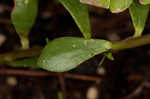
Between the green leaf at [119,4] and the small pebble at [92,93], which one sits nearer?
the green leaf at [119,4]

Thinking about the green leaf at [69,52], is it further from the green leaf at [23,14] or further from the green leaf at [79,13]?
the green leaf at [23,14]

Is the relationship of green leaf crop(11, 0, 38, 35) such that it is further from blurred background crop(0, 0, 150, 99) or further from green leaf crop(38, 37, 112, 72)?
blurred background crop(0, 0, 150, 99)

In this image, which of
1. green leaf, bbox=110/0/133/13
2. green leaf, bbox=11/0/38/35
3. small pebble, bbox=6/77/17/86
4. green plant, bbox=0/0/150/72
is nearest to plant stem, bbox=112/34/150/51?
green plant, bbox=0/0/150/72

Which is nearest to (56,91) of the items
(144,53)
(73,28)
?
(73,28)

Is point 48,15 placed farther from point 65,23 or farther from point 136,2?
point 136,2

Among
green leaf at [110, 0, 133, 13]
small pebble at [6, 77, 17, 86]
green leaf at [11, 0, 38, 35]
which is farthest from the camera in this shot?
small pebble at [6, 77, 17, 86]

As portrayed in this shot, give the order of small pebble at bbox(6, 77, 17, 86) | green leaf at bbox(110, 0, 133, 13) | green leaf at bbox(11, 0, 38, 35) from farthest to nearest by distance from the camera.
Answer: small pebble at bbox(6, 77, 17, 86) → green leaf at bbox(11, 0, 38, 35) → green leaf at bbox(110, 0, 133, 13)

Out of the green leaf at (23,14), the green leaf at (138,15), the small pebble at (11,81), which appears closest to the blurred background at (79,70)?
the small pebble at (11,81)

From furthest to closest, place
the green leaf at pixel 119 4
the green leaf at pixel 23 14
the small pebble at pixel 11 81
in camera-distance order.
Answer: the small pebble at pixel 11 81, the green leaf at pixel 23 14, the green leaf at pixel 119 4
